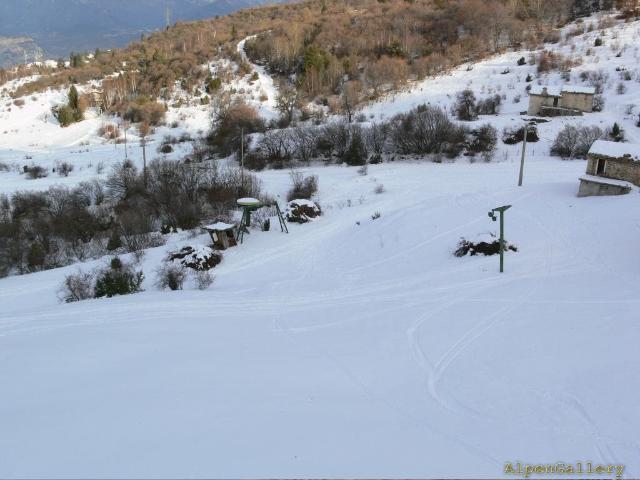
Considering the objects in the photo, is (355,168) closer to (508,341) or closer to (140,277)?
(140,277)

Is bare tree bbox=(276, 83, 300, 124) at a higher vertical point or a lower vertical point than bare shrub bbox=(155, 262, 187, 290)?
higher

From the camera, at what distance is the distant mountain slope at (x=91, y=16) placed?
136m

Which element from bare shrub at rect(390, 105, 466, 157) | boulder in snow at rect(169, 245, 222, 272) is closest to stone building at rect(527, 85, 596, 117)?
bare shrub at rect(390, 105, 466, 157)

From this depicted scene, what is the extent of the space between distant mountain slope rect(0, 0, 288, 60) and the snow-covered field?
440 feet

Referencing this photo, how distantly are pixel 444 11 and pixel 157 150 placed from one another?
118 feet

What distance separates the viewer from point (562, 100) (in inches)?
1160

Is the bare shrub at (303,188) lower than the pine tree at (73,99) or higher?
lower

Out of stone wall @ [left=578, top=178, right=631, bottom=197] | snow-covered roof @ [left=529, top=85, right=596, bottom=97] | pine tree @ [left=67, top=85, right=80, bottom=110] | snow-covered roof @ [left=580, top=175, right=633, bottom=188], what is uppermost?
pine tree @ [left=67, top=85, right=80, bottom=110]

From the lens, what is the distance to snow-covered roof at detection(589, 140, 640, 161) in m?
14.7

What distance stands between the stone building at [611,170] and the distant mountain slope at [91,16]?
132 metres

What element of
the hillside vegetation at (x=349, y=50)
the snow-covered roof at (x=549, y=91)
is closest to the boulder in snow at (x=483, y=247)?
the snow-covered roof at (x=549, y=91)

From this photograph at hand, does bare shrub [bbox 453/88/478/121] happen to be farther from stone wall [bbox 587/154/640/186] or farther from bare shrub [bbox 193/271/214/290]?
bare shrub [bbox 193/271/214/290]

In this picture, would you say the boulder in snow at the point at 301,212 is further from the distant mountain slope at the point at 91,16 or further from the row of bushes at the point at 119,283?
the distant mountain slope at the point at 91,16

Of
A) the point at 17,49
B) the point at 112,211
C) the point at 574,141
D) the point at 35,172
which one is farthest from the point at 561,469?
the point at 17,49
